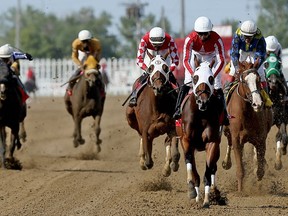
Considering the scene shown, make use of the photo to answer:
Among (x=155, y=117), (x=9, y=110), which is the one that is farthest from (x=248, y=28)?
(x=9, y=110)

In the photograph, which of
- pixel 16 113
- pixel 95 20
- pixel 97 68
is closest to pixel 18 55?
pixel 16 113

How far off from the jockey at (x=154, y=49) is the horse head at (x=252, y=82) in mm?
1801

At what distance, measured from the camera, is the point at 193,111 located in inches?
546

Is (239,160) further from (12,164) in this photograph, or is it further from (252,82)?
(12,164)

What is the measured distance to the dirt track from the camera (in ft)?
44.1

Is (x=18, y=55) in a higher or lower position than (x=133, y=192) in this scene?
higher

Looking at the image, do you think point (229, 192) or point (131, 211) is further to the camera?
point (229, 192)

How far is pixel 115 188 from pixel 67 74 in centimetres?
4546

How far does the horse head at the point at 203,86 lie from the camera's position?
13320 mm

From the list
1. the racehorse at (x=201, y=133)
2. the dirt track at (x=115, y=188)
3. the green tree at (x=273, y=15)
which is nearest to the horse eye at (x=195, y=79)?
the racehorse at (x=201, y=133)

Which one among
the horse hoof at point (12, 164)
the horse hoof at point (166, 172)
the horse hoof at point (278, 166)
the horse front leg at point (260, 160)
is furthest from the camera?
the horse hoof at point (12, 164)

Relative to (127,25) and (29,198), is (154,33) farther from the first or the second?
(127,25)

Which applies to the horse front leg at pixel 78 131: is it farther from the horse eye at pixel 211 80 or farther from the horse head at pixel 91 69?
the horse eye at pixel 211 80

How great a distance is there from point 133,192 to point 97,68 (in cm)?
775
